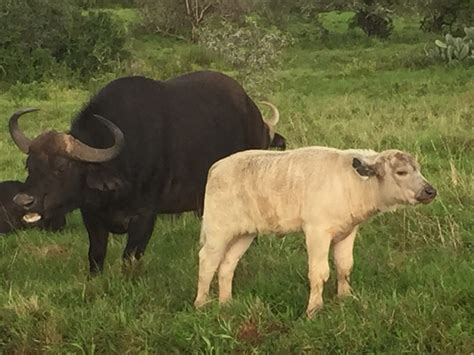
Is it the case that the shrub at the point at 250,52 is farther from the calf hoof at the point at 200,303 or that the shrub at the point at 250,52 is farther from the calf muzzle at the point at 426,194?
the calf muzzle at the point at 426,194

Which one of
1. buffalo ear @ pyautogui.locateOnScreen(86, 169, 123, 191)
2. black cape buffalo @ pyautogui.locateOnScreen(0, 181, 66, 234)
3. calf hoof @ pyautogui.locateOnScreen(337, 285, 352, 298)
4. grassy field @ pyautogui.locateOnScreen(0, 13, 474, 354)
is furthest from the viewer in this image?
black cape buffalo @ pyautogui.locateOnScreen(0, 181, 66, 234)

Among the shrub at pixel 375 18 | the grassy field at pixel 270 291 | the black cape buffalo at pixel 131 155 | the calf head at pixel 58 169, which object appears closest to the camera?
the grassy field at pixel 270 291

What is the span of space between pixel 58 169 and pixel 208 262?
1.48m

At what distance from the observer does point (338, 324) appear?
15.2ft

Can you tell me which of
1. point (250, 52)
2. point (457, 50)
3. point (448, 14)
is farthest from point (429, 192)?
point (448, 14)

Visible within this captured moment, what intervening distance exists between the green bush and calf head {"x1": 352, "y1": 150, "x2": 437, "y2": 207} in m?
16.7

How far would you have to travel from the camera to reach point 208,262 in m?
5.33

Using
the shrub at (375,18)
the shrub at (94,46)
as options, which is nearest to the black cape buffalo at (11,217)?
the shrub at (94,46)

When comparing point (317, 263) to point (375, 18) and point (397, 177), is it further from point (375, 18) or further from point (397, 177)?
point (375, 18)

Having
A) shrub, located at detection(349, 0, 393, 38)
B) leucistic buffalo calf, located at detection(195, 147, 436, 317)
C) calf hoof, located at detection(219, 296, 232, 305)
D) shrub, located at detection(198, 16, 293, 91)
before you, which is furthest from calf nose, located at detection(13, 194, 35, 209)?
shrub, located at detection(349, 0, 393, 38)

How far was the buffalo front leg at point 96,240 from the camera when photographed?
650 centimetres

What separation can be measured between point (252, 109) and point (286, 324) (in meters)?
3.55

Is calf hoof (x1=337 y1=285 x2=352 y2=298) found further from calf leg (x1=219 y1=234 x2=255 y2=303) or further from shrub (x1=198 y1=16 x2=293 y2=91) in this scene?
shrub (x1=198 y1=16 x2=293 y2=91)

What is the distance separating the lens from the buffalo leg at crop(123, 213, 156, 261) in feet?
20.9
